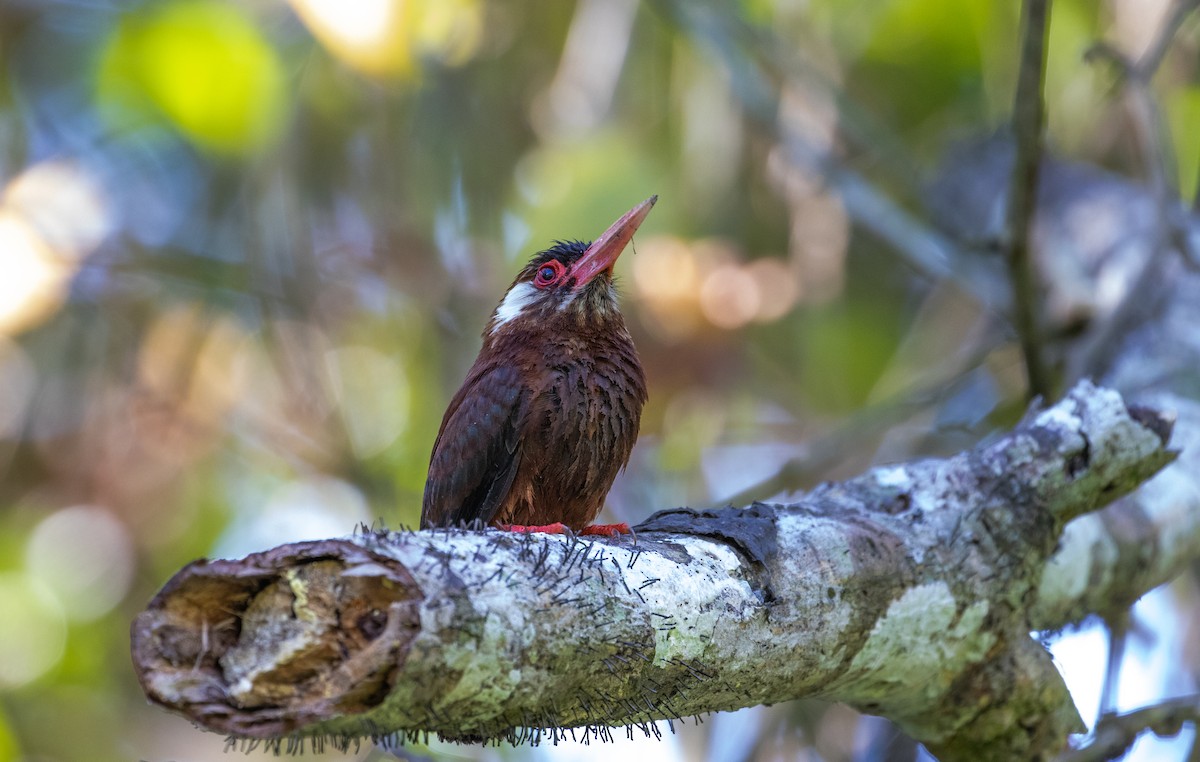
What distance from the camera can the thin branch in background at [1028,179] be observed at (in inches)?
133

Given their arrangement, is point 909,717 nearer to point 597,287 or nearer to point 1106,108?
A: point 597,287

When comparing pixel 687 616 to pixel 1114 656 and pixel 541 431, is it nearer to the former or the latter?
pixel 541 431

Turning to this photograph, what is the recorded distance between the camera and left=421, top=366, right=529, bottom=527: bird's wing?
11.2 feet

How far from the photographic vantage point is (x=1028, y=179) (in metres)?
3.76

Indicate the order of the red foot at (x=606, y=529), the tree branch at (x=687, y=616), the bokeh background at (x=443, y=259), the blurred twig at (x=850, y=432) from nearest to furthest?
1. the tree branch at (x=687, y=616)
2. the red foot at (x=606, y=529)
3. the blurred twig at (x=850, y=432)
4. the bokeh background at (x=443, y=259)

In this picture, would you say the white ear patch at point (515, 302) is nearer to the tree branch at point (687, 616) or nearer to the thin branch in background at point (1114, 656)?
the tree branch at point (687, 616)

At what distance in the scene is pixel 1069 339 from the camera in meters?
4.52

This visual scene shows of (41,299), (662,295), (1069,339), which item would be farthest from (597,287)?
(41,299)

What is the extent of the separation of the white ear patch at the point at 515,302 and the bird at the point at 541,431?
0.23m

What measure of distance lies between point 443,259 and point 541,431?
2089mm

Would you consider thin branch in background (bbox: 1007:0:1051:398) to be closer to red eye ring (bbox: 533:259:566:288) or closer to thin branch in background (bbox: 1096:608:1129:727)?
thin branch in background (bbox: 1096:608:1129:727)

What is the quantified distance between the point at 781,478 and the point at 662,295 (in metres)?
0.98

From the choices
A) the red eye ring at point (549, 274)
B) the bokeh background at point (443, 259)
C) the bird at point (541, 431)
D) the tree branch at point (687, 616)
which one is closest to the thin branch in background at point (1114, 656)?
the tree branch at point (687, 616)

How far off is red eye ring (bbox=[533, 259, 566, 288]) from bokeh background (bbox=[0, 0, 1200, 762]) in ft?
1.55
